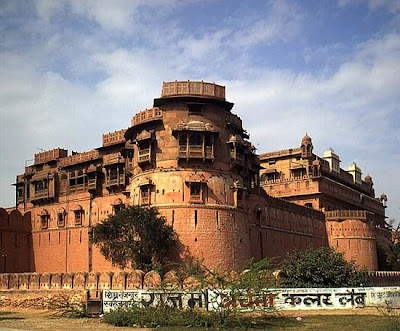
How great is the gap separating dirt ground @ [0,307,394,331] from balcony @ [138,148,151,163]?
37.6 ft

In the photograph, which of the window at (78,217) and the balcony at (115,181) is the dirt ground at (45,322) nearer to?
the balcony at (115,181)

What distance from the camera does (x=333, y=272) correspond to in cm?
3147

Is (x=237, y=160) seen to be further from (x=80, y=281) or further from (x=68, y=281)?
(x=68, y=281)

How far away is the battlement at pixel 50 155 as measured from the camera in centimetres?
5550

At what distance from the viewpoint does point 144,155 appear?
36938mm

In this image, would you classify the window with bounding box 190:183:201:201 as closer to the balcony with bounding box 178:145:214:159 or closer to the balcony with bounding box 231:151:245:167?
the balcony with bounding box 178:145:214:159

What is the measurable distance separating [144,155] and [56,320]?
14116 mm

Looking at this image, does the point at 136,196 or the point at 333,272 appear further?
the point at 136,196

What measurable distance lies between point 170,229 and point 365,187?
5301 cm

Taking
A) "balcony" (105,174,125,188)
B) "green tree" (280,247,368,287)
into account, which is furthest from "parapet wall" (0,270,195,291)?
"balcony" (105,174,125,188)

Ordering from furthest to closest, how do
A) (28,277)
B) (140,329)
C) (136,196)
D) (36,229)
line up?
(36,229) → (136,196) → (28,277) → (140,329)

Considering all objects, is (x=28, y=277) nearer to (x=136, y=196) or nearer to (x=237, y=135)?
(x=136, y=196)

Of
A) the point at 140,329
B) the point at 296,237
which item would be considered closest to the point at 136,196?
the point at 140,329

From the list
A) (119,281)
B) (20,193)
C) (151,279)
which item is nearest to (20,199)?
(20,193)
